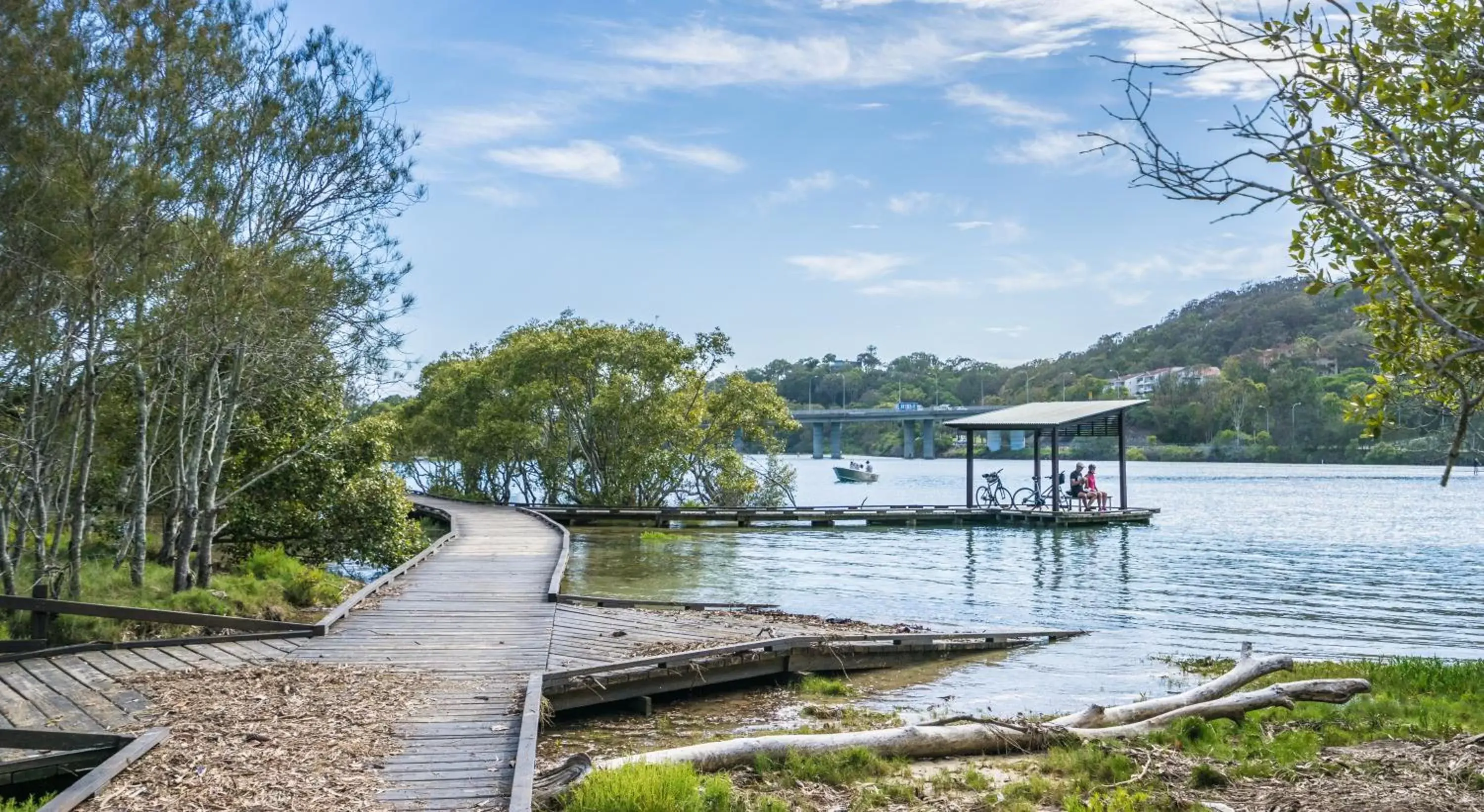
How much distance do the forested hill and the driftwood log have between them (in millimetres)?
77445

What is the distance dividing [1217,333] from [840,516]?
8643cm

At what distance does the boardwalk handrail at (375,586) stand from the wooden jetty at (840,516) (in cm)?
1036

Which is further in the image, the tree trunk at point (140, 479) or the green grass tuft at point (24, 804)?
the tree trunk at point (140, 479)

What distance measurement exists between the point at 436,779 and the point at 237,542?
548 inches

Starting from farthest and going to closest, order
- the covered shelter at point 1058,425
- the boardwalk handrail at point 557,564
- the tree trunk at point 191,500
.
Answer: the covered shelter at point 1058,425
the boardwalk handrail at point 557,564
the tree trunk at point 191,500

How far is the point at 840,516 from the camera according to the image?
38281 millimetres

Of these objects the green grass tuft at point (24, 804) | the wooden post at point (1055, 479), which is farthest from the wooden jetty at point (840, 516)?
the green grass tuft at point (24, 804)

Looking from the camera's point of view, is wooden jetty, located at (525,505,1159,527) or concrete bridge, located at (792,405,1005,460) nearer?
wooden jetty, located at (525,505,1159,527)

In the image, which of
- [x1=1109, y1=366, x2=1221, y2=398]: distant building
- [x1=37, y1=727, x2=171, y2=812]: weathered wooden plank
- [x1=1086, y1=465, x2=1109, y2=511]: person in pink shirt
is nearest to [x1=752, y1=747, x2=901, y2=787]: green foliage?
[x1=37, y1=727, x2=171, y2=812]: weathered wooden plank

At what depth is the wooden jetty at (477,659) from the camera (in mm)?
6195

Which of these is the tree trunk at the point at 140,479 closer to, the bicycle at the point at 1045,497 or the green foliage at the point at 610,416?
the green foliage at the point at 610,416

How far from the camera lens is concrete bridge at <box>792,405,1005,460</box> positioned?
8150 centimetres

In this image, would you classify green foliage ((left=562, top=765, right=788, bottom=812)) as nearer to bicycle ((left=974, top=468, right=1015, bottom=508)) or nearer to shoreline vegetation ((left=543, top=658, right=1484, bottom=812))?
shoreline vegetation ((left=543, top=658, right=1484, bottom=812))

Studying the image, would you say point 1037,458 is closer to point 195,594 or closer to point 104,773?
point 195,594
